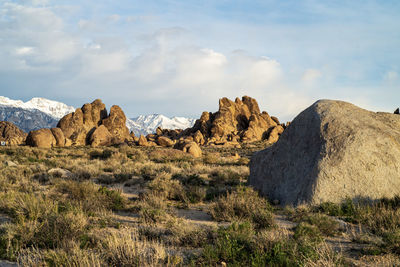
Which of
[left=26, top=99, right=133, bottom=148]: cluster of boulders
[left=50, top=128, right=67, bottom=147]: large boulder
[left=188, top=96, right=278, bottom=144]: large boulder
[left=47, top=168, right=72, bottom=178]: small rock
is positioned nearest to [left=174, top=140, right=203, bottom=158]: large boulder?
[left=47, top=168, right=72, bottom=178]: small rock

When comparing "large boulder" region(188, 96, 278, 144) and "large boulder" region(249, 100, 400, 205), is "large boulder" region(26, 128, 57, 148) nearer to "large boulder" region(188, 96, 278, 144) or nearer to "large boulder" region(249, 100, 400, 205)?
"large boulder" region(188, 96, 278, 144)

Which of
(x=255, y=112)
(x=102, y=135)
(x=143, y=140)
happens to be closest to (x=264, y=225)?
(x=143, y=140)

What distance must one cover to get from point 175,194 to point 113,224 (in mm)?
3046

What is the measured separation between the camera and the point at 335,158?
23.6 ft

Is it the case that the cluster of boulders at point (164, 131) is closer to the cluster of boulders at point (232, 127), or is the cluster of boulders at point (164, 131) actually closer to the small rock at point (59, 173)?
the cluster of boulders at point (232, 127)

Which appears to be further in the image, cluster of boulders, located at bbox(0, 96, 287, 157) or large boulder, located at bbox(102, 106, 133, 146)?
large boulder, located at bbox(102, 106, 133, 146)

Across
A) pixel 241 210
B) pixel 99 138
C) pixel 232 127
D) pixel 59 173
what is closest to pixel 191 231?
pixel 241 210

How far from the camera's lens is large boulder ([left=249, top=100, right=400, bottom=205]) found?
6980mm

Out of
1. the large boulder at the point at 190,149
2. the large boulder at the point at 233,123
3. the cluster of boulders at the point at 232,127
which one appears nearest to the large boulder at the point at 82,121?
the cluster of boulders at the point at 232,127

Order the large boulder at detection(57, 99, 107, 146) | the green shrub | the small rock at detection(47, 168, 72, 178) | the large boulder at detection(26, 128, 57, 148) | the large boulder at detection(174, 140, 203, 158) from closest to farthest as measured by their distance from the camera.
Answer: the green shrub < the small rock at detection(47, 168, 72, 178) < the large boulder at detection(174, 140, 203, 158) < the large boulder at detection(26, 128, 57, 148) < the large boulder at detection(57, 99, 107, 146)

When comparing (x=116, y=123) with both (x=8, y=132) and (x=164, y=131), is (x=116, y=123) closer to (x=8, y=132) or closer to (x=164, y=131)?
(x=8, y=132)

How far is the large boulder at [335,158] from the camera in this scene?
698 centimetres

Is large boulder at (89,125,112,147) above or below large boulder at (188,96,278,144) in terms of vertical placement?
below

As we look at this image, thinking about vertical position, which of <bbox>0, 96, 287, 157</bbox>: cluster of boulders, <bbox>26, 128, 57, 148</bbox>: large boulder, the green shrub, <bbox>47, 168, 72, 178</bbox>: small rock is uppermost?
<bbox>0, 96, 287, 157</bbox>: cluster of boulders
